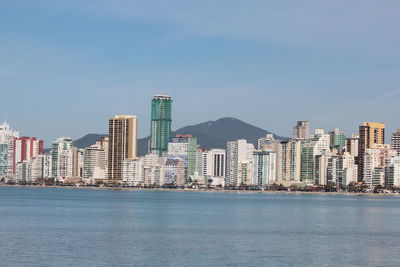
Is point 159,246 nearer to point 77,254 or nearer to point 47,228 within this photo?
point 77,254

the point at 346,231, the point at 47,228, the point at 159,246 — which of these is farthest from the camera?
the point at 346,231

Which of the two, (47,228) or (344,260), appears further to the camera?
(47,228)

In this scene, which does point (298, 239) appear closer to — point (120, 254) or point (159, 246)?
point (159, 246)

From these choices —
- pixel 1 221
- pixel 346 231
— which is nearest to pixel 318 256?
pixel 346 231

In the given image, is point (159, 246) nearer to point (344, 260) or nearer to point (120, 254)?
point (120, 254)

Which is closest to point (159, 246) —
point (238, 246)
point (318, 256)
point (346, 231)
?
point (238, 246)

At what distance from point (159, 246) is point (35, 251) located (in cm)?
744

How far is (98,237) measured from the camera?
51656 millimetres

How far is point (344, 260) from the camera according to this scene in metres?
42.5

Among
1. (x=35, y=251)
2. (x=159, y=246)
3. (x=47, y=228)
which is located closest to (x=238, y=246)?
(x=159, y=246)

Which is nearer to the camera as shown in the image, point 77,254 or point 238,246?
point 77,254

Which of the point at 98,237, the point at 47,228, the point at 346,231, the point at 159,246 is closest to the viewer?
the point at 159,246

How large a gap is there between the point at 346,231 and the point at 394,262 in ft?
68.9

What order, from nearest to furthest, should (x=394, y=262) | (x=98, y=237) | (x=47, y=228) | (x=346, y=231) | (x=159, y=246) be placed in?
(x=394, y=262) → (x=159, y=246) → (x=98, y=237) → (x=47, y=228) → (x=346, y=231)
